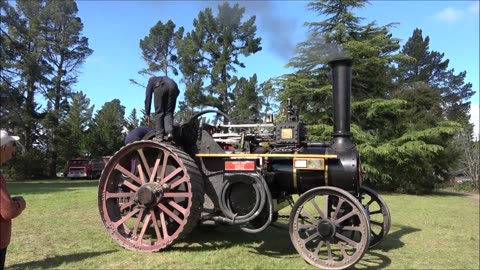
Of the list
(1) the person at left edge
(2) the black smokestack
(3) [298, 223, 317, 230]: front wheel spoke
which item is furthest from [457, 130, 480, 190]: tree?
(1) the person at left edge

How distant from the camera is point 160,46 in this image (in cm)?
4322

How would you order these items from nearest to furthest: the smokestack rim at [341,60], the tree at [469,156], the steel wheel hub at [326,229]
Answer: the steel wheel hub at [326,229], the smokestack rim at [341,60], the tree at [469,156]

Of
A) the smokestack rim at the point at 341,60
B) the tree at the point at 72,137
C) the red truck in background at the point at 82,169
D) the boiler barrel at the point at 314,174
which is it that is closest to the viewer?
the boiler barrel at the point at 314,174

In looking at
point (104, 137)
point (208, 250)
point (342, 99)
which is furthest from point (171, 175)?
point (104, 137)

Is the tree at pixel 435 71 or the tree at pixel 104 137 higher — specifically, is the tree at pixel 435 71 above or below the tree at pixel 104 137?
above

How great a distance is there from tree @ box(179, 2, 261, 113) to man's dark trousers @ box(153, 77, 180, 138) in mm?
32091

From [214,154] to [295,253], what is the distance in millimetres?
1833

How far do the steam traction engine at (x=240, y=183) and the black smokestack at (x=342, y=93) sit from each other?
1 cm

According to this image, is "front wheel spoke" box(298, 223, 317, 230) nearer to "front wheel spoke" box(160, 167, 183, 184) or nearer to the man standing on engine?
"front wheel spoke" box(160, 167, 183, 184)

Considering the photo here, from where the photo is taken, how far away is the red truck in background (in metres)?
33.6

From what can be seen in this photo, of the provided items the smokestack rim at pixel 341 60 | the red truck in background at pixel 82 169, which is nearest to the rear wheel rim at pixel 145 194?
the smokestack rim at pixel 341 60

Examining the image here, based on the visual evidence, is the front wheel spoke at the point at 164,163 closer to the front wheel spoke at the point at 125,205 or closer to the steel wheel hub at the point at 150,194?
the steel wheel hub at the point at 150,194

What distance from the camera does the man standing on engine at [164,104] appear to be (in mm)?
6312

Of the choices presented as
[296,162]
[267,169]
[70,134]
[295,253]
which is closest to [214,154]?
[267,169]
